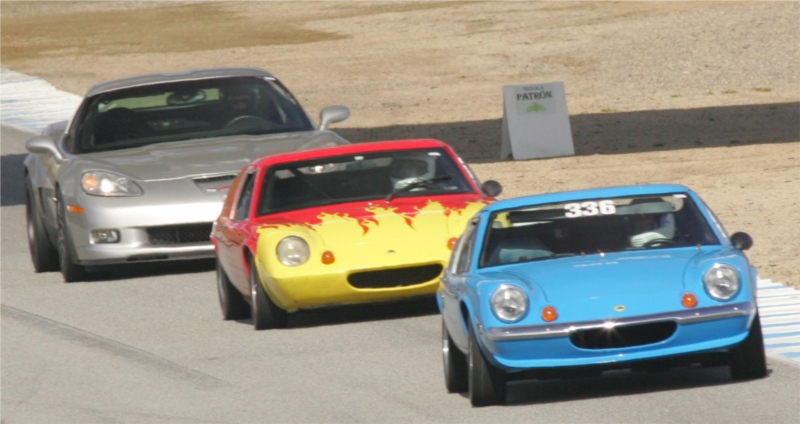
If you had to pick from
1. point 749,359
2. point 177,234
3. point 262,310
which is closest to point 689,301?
point 749,359

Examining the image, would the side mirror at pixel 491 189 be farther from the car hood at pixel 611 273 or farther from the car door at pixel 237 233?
the car hood at pixel 611 273

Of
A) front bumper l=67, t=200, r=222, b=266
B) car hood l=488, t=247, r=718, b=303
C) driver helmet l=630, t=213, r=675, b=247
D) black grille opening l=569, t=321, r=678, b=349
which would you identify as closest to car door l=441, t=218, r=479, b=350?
car hood l=488, t=247, r=718, b=303

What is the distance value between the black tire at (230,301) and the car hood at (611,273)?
3.67 metres

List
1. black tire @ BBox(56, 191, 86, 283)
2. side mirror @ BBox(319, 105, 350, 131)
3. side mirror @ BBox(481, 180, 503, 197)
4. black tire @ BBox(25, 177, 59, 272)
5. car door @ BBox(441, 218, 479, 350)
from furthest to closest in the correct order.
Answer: black tire @ BBox(25, 177, 59, 272), side mirror @ BBox(319, 105, 350, 131), black tire @ BBox(56, 191, 86, 283), side mirror @ BBox(481, 180, 503, 197), car door @ BBox(441, 218, 479, 350)

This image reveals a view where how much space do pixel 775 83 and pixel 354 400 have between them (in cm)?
2038

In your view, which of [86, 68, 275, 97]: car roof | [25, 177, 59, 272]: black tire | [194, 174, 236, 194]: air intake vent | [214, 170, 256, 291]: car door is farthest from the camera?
[86, 68, 275, 97]: car roof

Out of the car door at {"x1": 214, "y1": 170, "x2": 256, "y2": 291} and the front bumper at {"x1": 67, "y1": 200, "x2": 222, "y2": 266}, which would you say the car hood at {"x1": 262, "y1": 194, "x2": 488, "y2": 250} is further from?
the front bumper at {"x1": 67, "y1": 200, "x2": 222, "y2": 266}

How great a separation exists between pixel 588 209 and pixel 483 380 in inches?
46.8

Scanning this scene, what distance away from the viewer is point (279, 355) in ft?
35.3

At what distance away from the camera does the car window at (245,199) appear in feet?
40.1

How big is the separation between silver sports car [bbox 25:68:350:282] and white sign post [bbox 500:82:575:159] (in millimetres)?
6457

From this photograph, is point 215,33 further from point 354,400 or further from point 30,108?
point 354,400

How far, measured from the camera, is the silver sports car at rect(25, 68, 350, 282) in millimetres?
13945

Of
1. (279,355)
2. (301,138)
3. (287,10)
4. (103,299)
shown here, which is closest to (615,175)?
(301,138)
